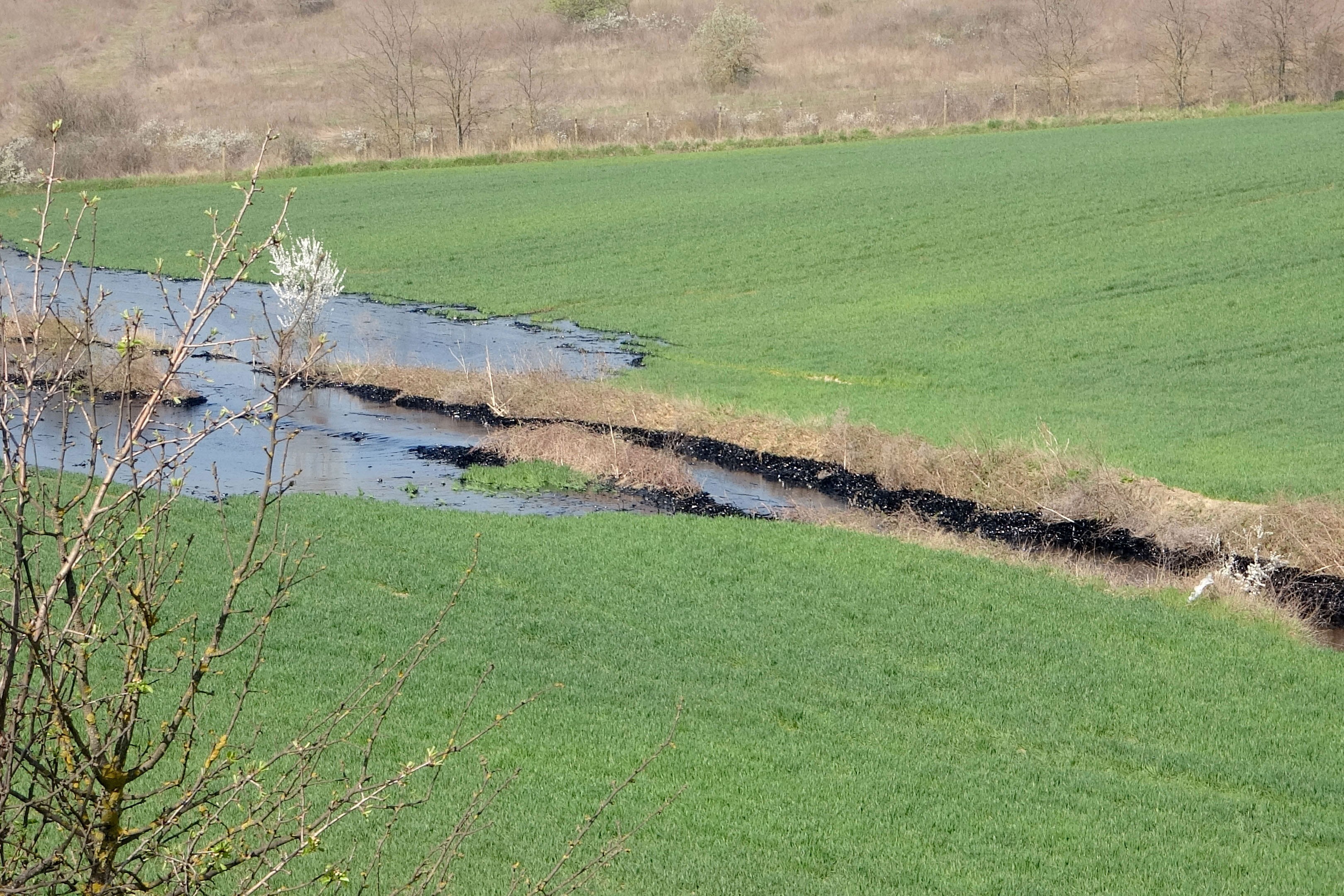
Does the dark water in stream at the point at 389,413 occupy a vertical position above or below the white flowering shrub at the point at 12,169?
below

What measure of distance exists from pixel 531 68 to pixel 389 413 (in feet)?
138

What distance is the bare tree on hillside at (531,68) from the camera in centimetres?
6562

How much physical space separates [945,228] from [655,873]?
3375 centimetres

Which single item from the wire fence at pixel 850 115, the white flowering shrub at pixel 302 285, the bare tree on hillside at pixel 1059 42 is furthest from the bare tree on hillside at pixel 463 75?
the white flowering shrub at pixel 302 285

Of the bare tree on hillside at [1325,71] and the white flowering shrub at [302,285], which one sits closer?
the white flowering shrub at [302,285]

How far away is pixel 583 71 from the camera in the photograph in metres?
79.9

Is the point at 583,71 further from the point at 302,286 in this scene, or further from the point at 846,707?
the point at 846,707

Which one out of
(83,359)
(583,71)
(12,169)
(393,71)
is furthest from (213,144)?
(83,359)

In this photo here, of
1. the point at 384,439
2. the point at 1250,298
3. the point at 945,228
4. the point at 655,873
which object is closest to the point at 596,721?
the point at 655,873

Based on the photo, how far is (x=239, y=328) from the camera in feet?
111

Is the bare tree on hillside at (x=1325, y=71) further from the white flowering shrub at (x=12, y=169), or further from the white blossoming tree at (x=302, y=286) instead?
the white flowering shrub at (x=12, y=169)

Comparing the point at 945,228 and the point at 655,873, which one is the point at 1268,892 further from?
the point at 945,228

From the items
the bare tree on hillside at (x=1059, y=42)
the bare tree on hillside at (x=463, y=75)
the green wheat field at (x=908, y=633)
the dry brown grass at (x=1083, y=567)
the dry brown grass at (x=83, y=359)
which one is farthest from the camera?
the bare tree on hillside at (x=463, y=75)

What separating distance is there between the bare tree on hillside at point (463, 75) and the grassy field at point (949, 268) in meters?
7.95
